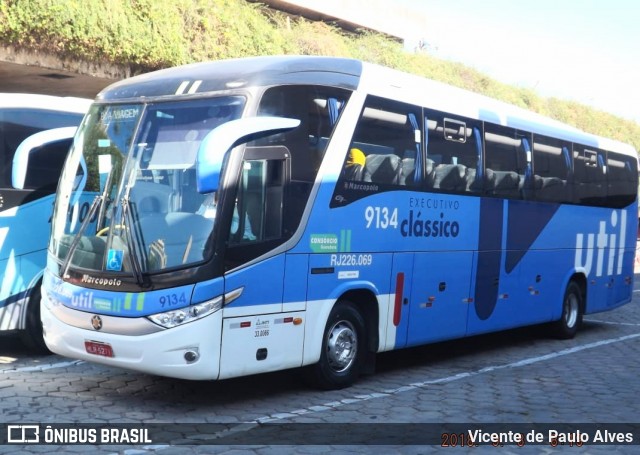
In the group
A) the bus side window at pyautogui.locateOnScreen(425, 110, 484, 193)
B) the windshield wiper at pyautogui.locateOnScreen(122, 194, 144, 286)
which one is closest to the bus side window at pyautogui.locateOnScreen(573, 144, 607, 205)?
the bus side window at pyautogui.locateOnScreen(425, 110, 484, 193)

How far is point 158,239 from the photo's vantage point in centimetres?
746

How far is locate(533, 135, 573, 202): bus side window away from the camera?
1270cm

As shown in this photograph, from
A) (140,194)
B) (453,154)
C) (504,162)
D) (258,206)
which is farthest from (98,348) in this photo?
(504,162)

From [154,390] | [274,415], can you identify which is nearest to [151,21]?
[154,390]

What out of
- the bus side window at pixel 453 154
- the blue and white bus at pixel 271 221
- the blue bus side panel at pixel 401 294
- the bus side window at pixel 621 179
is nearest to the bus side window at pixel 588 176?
the bus side window at pixel 621 179

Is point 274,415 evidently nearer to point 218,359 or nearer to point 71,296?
point 218,359

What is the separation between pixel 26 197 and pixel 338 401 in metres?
4.44

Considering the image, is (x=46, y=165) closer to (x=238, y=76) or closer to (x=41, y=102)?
(x=41, y=102)

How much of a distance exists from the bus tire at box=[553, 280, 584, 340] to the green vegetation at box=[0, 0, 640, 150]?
8.97 m

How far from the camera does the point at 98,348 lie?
762cm

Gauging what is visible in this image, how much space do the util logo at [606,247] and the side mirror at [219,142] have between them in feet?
26.0

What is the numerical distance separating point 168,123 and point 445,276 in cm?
423

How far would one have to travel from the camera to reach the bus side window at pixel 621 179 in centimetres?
1511

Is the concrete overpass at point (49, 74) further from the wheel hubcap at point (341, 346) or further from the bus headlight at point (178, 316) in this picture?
the bus headlight at point (178, 316)
